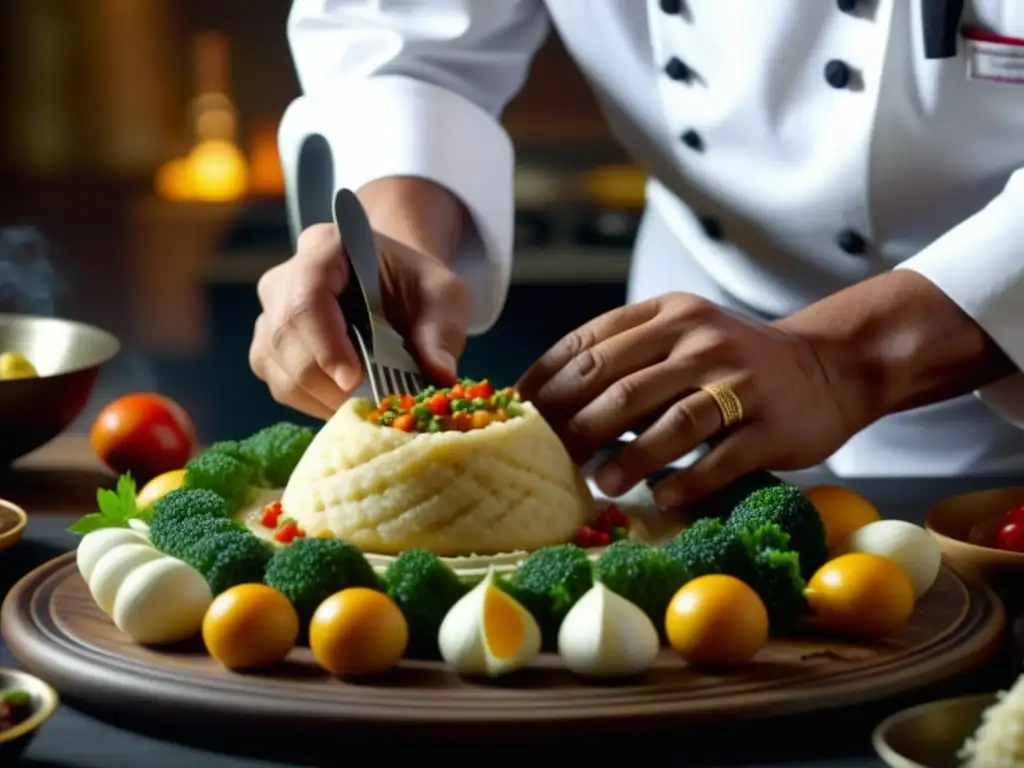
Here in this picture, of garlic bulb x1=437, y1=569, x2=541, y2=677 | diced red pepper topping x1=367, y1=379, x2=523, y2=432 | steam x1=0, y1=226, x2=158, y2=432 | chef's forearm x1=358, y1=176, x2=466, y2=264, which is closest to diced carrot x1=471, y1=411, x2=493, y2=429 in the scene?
diced red pepper topping x1=367, y1=379, x2=523, y2=432

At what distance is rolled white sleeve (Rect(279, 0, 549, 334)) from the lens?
1.89 metres

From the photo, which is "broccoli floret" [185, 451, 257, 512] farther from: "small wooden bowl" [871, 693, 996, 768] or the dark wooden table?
"small wooden bowl" [871, 693, 996, 768]

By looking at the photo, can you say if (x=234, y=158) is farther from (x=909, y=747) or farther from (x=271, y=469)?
(x=909, y=747)

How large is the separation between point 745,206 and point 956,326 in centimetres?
40

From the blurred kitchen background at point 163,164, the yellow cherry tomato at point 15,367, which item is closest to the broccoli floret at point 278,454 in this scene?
the yellow cherry tomato at point 15,367

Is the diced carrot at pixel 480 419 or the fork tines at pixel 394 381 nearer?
the diced carrot at pixel 480 419

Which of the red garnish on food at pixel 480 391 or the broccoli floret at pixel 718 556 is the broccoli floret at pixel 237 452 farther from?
the broccoli floret at pixel 718 556

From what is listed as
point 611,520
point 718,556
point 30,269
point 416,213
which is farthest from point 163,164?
point 718,556

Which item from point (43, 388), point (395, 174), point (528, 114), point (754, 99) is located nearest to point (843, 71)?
point (754, 99)

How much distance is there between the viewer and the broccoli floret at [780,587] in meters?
1.14

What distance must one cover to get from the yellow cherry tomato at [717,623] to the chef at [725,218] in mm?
338

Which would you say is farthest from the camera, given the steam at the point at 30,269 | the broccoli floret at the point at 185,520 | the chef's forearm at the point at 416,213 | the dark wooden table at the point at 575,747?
the steam at the point at 30,269

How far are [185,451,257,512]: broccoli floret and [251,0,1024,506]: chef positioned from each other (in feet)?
0.37

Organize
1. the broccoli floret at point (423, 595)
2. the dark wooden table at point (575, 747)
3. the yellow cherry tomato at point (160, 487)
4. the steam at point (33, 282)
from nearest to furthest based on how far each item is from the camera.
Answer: the dark wooden table at point (575, 747), the broccoli floret at point (423, 595), the yellow cherry tomato at point (160, 487), the steam at point (33, 282)
